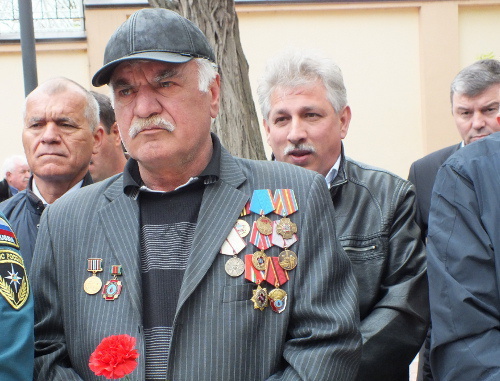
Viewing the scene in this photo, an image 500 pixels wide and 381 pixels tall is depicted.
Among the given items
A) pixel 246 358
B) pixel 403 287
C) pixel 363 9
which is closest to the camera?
pixel 246 358

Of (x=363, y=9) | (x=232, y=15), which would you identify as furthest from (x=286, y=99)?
(x=363, y=9)

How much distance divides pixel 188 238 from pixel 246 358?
17.7 inches

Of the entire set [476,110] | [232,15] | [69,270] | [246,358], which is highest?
[232,15]

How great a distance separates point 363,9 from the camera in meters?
11.7

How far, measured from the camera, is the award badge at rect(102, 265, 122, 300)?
2703 millimetres

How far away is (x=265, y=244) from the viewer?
271 centimetres

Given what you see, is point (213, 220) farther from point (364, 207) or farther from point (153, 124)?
point (364, 207)

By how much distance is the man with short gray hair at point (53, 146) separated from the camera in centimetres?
394

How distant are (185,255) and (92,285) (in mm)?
327

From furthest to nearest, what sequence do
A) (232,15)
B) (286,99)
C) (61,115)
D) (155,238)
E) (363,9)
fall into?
(363,9) < (232,15) < (61,115) < (286,99) < (155,238)

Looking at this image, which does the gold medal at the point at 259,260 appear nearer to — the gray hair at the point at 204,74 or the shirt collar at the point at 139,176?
the shirt collar at the point at 139,176

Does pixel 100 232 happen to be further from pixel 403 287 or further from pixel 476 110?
pixel 476 110

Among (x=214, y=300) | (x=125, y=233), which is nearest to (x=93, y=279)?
(x=125, y=233)

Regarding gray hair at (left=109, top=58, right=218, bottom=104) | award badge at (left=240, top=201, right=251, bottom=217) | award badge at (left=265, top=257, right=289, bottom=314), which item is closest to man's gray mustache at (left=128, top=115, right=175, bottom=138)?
gray hair at (left=109, top=58, right=218, bottom=104)
